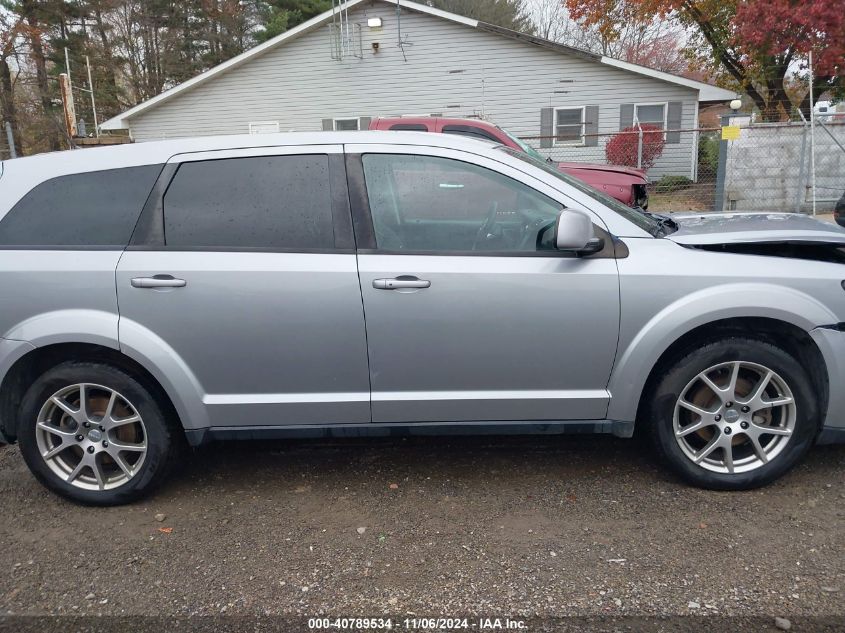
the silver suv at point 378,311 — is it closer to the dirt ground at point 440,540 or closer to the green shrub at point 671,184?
the dirt ground at point 440,540

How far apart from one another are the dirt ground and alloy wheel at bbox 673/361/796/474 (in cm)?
21

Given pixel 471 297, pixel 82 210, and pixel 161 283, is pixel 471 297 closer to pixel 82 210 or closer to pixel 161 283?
pixel 161 283

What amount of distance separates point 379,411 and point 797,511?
2.06 meters

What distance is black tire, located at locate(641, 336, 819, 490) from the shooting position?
10.4 ft

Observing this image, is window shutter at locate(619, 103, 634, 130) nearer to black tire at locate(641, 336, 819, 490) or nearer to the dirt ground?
the dirt ground

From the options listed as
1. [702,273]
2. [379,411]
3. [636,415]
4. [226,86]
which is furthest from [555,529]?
[226,86]

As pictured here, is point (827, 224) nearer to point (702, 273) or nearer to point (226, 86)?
point (702, 273)

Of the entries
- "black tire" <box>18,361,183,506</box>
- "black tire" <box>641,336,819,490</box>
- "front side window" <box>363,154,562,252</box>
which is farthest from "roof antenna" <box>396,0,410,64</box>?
"black tire" <box>641,336,819,490</box>

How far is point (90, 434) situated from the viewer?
3.38 meters

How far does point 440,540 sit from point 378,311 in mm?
1096

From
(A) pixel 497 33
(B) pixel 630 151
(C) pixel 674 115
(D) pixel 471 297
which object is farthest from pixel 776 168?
(D) pixel 471 297

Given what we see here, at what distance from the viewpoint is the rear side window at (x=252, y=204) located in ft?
10.8

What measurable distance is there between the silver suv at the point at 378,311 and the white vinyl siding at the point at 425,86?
16177 millimetres

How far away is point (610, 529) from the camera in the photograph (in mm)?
3078
